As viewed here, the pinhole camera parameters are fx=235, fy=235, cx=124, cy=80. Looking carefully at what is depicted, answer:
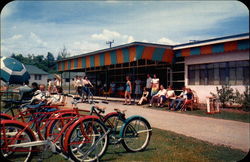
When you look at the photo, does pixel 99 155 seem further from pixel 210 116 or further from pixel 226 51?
pixel 226 51

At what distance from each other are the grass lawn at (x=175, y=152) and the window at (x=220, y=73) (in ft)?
26.8

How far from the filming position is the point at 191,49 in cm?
1457

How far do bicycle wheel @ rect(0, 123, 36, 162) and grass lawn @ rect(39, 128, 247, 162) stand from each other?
1.61 feet

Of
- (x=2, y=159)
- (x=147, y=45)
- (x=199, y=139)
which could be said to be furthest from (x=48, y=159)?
(x=147, y=45)

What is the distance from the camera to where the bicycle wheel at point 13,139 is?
372cm

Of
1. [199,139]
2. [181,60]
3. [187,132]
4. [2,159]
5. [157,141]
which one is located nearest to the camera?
[2,159]

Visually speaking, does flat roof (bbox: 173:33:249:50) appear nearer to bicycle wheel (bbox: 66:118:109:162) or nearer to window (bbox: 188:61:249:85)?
window (bbox: 188:61:249:85)

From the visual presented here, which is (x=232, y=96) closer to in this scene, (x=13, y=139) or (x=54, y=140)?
(x=54, y=140)

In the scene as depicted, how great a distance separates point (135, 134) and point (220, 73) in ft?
34.3

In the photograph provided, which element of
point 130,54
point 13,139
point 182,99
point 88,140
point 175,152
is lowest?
point 175,152

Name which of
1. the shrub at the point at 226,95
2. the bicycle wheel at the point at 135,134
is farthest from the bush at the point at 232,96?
the bicycle wheel at the point at 135,134

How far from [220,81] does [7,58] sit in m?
11.6

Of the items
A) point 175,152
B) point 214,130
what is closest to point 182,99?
point 214,130

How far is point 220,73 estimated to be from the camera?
13719 mm
